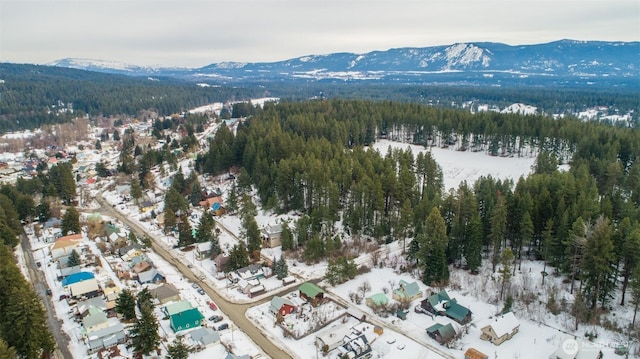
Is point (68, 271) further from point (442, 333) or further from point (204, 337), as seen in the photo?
point (442, 333)

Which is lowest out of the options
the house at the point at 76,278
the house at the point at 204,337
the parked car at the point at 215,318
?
the parked car at the point at 215,318

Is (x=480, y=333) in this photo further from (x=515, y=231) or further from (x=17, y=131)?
(x=17, y=131)

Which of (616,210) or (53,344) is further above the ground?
(616,210)

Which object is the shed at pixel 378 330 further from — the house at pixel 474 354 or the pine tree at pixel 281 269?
the pine tree at pixel 281 269

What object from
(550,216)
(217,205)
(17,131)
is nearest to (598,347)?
(550,216)

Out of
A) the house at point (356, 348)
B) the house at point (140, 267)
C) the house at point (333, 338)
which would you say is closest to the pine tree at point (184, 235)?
the house at point (140, 267)
